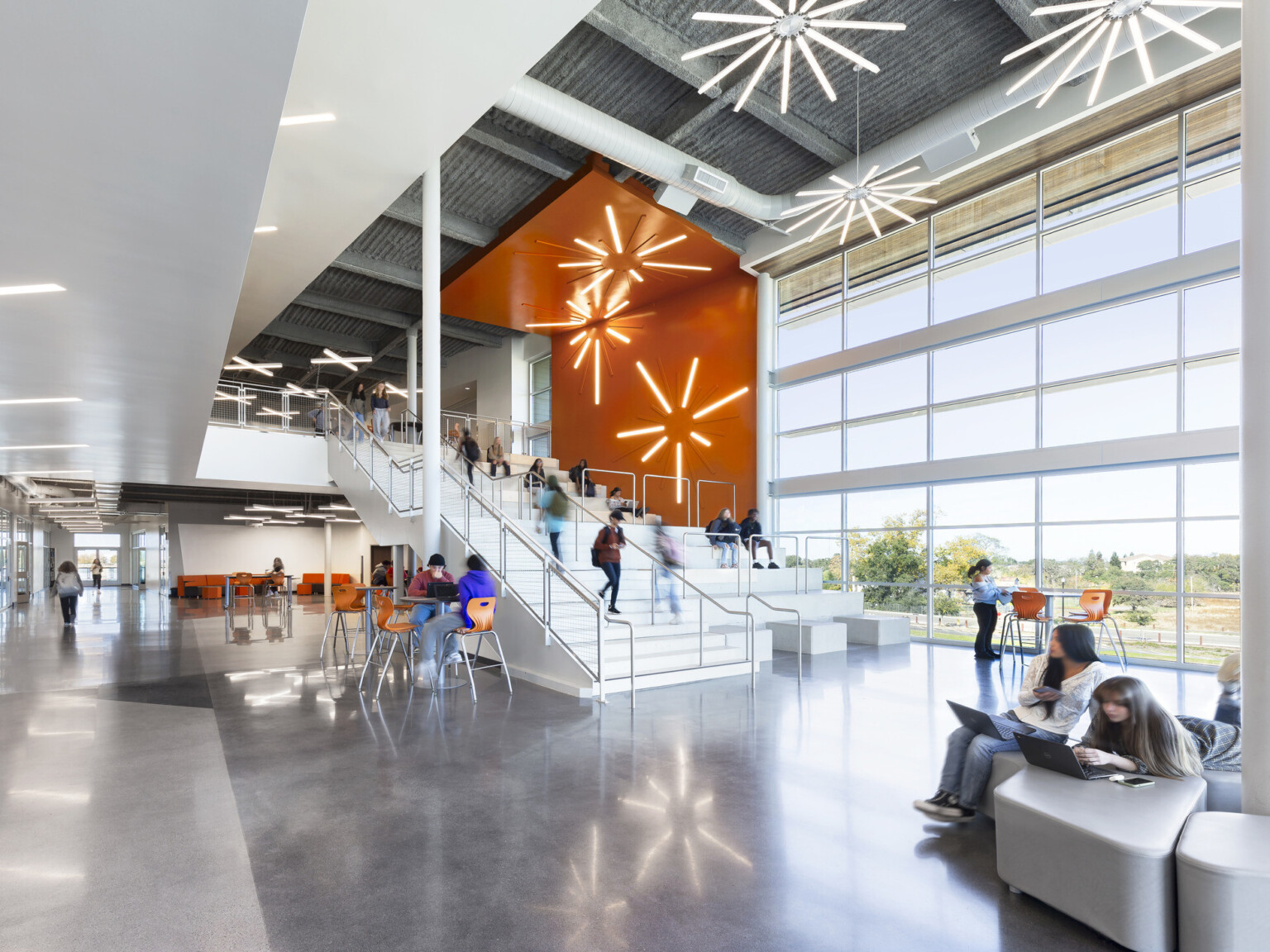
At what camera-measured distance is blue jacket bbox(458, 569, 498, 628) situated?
7367 millimetres

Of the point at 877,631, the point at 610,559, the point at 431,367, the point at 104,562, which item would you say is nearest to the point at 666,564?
the point at 610,559

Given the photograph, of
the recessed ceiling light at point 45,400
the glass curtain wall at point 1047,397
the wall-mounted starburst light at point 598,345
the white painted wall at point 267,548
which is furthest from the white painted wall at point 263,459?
the white painted wall at point 267,548

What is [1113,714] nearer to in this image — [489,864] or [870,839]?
[870,839]

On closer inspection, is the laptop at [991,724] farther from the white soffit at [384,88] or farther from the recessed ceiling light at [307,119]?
the recessed ceiling light at [307,119]

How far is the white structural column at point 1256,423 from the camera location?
10.2 feet

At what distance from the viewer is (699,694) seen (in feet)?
24.6

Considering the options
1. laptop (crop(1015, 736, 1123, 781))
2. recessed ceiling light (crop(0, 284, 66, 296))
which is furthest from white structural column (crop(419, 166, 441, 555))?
laptop (crop(1015, 736, 1123, 781))

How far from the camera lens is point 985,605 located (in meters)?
10.5

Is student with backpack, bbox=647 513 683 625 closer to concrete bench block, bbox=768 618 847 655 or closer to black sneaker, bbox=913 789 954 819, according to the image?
concrete bench block, bbox=768 618 847 655

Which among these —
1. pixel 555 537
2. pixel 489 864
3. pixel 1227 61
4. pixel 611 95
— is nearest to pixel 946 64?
pixel 1227 61

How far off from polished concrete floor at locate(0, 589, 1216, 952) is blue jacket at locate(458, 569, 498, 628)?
940 millimetres

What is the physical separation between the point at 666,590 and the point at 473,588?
133 inches

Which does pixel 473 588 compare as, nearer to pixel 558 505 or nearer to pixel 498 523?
pixel 498 523

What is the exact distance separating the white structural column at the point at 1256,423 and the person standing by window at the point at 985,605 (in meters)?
7.58
